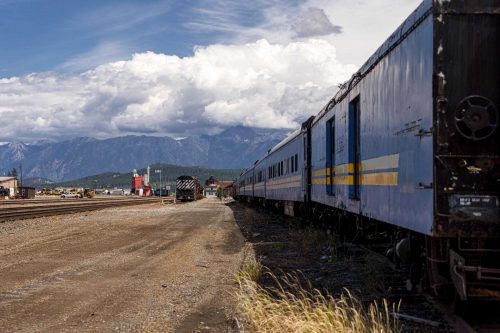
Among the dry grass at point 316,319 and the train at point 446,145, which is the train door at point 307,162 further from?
the dry grass at point 316,319

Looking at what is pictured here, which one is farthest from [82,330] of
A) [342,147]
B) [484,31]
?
[342,147]

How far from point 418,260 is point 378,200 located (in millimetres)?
1398

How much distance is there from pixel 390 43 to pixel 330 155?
6547 mm

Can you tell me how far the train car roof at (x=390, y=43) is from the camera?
21.6 feet

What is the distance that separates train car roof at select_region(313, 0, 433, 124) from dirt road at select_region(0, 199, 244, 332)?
172 inches

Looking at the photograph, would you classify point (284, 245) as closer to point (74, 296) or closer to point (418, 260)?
point (74, 296)

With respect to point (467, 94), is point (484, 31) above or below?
above

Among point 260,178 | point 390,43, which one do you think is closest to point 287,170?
point 260,178

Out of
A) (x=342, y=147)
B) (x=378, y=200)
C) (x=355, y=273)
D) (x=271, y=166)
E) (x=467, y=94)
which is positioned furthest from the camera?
(x=271, y=166)

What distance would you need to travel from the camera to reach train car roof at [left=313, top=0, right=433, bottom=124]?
21.6 feet

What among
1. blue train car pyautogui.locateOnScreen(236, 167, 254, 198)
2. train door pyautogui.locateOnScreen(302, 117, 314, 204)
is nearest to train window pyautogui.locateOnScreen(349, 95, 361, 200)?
train door pyautogui.locateOnScreen(302, 117, 314, 204)

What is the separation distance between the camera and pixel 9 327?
24.5 ft

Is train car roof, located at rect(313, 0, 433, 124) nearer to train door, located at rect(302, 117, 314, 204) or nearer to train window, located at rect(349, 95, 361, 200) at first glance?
Answer: train window, located at rect(349, 95, 361, 200)

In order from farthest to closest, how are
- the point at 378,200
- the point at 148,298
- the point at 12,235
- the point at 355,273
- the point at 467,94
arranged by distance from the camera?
the point at 12,235 → the point at 355,273 → the point at 148,298 → the point at 378,200 → the point at 467,94
